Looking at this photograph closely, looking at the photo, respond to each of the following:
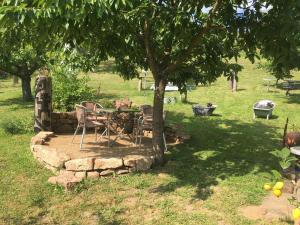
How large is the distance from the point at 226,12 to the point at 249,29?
0.55 meters

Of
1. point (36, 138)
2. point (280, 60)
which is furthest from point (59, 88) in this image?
point (280, 60)

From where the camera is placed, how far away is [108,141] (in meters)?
10.3

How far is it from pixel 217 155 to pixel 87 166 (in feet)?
11.1

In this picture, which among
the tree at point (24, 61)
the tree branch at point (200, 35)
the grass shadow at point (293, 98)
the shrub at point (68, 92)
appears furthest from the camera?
the grass shadow at point (293, 98)

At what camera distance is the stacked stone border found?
312 inches

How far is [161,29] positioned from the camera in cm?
857

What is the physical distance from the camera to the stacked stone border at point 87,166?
26.0ft

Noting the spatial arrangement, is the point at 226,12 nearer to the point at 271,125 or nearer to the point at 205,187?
the point at 205,187

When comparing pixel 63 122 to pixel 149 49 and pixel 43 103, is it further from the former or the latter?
pixel 149 49

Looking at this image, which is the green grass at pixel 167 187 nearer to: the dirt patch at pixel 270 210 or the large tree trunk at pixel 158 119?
the dirt patch at pixel 270 210

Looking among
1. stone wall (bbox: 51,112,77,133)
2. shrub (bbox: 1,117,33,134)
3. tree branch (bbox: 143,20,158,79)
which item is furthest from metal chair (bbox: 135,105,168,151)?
shrub (bbox: 1,117,33,134)

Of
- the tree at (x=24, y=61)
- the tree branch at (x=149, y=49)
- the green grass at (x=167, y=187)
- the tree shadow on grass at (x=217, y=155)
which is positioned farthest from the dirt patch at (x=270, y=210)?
the tree at (x=24, y=61)

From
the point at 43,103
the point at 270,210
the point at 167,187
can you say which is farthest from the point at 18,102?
the point at 270,210

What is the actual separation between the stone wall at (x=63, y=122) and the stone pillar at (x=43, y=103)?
365 millimetres
